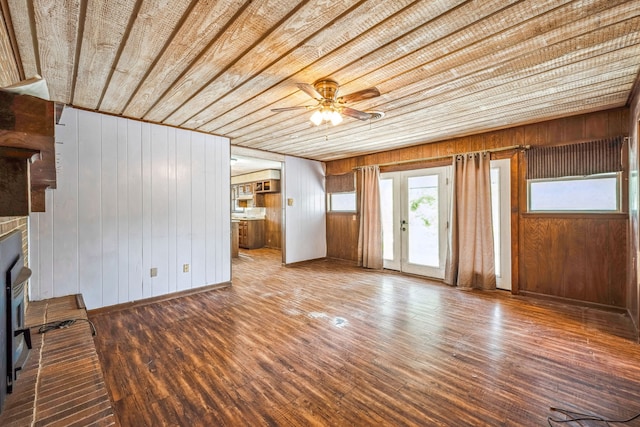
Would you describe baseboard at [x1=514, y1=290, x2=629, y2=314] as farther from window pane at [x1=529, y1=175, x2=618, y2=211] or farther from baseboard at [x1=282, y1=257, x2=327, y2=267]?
baseboard at [x1=282, y1=257, x2=327, y2=267]

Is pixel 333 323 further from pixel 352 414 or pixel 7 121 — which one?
pixel 7 121

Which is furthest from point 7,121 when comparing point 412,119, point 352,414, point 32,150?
point 412,119

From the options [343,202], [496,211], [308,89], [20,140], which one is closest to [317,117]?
[308,89]

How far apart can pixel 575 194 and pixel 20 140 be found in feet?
16.4

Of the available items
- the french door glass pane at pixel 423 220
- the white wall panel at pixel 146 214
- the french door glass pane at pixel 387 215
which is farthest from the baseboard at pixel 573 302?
the white wall panel at pixel 146 214

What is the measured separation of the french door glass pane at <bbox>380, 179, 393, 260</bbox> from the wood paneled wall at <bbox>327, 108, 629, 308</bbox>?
4.78ft

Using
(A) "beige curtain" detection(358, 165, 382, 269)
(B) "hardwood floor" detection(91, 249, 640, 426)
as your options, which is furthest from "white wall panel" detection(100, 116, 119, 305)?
(A) "beige curtain" detection(358, 165, 382, 269)

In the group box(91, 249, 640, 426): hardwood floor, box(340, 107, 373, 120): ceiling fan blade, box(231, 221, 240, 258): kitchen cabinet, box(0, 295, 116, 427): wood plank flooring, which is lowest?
box(91, 249, 640, 426): hardwood floor

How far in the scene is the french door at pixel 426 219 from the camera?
415cm

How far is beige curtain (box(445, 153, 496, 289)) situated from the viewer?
13.7 feet

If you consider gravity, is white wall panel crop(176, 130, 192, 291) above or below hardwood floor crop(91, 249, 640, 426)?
above

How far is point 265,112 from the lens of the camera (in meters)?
3.23

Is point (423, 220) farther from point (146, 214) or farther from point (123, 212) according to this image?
point (123, 212)

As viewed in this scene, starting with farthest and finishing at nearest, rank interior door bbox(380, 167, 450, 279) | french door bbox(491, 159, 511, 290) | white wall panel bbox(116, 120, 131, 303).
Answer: interior door bbox(380, 167, 450, 279) < french door bbox(491, 159, 511, 290) < white wall panel bbox(116, 120, 131, 303)
